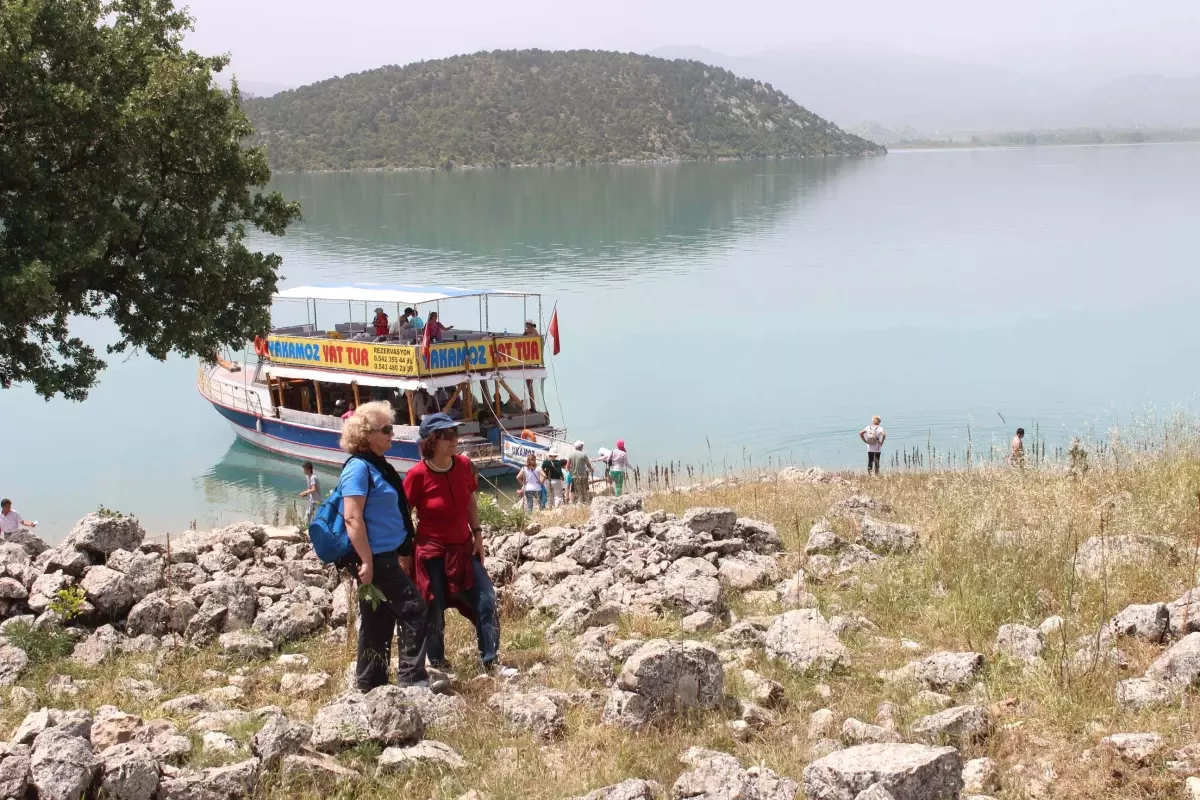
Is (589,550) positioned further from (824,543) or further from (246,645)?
(246,645)

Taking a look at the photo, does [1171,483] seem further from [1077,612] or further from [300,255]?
[300,255]

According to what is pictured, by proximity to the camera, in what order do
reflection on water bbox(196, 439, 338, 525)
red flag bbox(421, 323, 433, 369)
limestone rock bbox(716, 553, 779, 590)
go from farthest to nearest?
reflection on water bbox(196, 439, 338, 525)
red flag bbox(421, 323, 433, 369)
limestone rock bbox(716, 553, 779, 590)

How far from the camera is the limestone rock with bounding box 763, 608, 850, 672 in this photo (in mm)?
7441

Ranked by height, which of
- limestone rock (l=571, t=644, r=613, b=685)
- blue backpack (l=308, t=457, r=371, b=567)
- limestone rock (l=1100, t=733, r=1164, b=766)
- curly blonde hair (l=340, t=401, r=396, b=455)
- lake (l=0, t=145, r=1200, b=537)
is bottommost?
lake (l=0, t=145, r=1200, b=537)

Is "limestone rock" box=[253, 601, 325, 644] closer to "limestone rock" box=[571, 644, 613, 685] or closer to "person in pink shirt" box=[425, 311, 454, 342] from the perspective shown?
"limestone rock" box=[571, 644, 613, 685]

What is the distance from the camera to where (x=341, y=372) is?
29641 mm

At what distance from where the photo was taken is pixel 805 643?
7.59 metres

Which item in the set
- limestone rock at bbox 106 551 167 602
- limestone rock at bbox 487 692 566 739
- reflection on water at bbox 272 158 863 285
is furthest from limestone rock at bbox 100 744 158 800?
reflection on water at bbox 272 158 863 285

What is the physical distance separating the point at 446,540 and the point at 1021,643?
3.78 meters

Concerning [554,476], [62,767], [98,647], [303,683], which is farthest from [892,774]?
[554,476]

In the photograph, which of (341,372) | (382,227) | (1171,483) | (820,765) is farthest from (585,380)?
(382,227)

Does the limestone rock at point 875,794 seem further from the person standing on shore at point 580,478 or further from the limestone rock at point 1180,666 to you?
the person standing on shore at point 580,478

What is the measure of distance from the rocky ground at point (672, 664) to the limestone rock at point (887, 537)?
0.11 feet

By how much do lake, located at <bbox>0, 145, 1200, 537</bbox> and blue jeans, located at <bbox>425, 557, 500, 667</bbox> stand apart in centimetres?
1516
